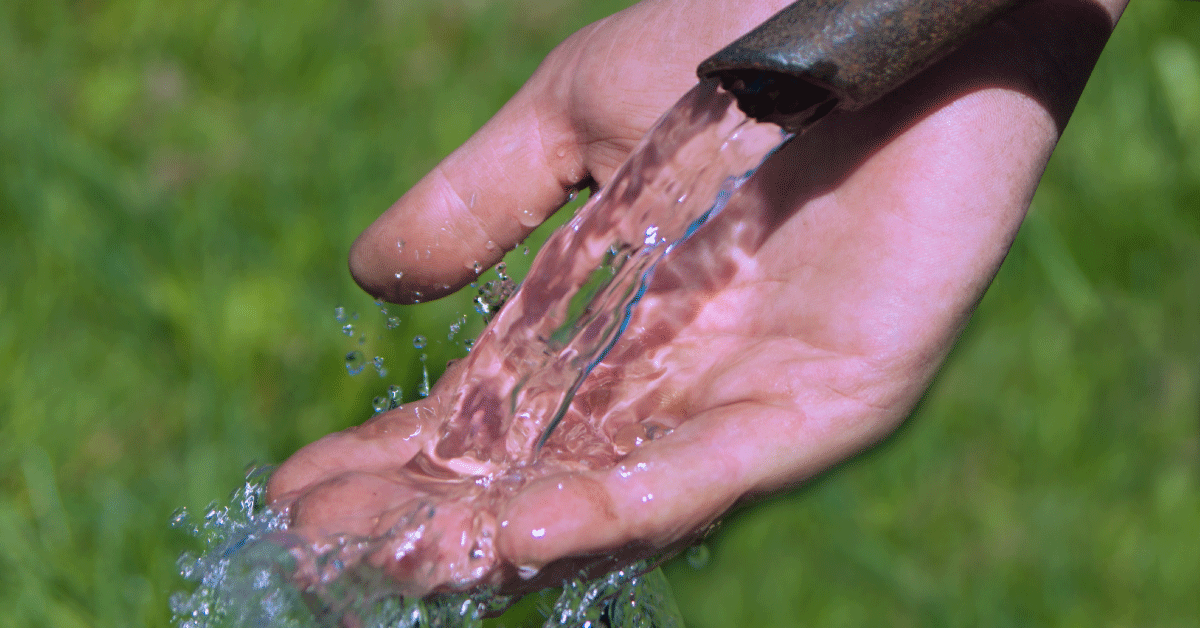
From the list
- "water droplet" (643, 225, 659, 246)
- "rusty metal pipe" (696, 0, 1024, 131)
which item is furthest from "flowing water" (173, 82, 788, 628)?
"rusty metal pipe" (696, 0, 1024, 131)

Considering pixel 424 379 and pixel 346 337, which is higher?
pixel 346 337

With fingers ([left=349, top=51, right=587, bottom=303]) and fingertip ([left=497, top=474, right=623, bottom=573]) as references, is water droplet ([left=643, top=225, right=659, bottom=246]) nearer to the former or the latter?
fingers ([left=349, top=51, right=587, bottom=303])

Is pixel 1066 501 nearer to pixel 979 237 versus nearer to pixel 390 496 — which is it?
pixel 979 237

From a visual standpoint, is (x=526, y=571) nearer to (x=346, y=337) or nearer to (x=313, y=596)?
(x=313, y=596)

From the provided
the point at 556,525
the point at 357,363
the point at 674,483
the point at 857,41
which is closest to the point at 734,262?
the point at 857,41

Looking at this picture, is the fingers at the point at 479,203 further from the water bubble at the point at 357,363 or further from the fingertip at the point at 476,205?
the water bubble at the point at 357,363

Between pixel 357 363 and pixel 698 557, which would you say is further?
pixel 357 363

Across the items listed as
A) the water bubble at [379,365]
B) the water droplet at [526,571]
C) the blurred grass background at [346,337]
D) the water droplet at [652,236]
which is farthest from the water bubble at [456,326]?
the water droplet at [526,571]
